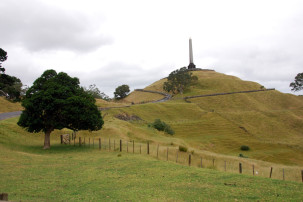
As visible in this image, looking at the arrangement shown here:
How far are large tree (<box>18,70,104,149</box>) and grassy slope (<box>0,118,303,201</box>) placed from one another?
7.58 metres

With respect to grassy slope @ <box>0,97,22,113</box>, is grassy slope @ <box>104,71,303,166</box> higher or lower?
lower

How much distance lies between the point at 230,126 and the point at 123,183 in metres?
58.6

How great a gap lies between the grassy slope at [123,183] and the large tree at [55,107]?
7.58 metres

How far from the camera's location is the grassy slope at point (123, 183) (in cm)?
1262

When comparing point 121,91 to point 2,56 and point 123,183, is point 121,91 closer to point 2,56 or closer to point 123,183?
point 2,56

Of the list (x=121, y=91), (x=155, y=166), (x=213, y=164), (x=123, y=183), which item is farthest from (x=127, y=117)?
(x=121, y=91)

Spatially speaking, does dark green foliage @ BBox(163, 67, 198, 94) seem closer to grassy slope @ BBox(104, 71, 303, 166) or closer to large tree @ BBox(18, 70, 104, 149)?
grassy slope @ BBox(104, 71, 303, 166)

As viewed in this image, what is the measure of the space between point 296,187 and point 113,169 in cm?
1271

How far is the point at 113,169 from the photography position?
64.2 ft

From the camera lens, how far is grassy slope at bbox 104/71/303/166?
166 ft

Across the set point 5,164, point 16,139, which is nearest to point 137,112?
point 16,139

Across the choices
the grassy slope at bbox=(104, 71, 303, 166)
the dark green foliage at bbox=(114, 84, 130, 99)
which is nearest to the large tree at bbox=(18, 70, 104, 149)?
the grassy slope at bbox=(104, 71, 303, 166)

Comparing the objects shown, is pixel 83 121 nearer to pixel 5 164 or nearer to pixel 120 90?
pixel 5 164

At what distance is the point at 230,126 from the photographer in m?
68.8
